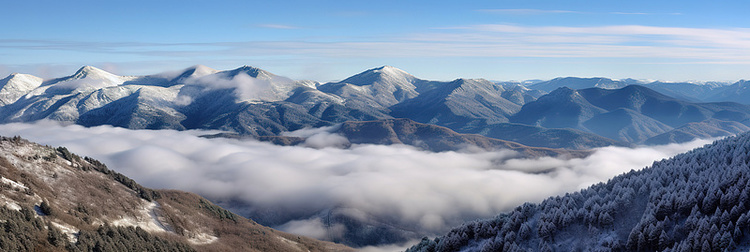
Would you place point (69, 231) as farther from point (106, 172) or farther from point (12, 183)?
point (106, 172)

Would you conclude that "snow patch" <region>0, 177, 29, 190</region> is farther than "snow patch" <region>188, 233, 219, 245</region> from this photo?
No

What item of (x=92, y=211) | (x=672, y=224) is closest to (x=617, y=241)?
(x=672, y=224)

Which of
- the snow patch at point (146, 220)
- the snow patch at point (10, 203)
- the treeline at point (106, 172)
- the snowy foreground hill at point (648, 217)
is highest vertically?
the snowy foreground hill at point (648, 217)

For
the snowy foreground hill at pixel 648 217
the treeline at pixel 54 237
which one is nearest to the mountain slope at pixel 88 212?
the treeline at pixel 54 237

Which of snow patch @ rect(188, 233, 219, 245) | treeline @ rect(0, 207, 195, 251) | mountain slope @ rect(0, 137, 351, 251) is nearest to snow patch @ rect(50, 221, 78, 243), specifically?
mountain slope @ rect(0, 137, 351, 251)

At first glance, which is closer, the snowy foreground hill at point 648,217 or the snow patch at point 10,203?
the snowy foreground hill at point 648,217

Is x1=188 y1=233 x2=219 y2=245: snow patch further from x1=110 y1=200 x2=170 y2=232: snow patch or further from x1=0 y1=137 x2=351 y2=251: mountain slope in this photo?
x1=110 y1=200 x2=170 y2=232: snow patch

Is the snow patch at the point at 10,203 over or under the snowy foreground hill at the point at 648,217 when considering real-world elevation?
under

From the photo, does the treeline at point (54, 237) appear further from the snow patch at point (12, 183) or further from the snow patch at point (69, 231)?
the snow patch at point (12, 183)
